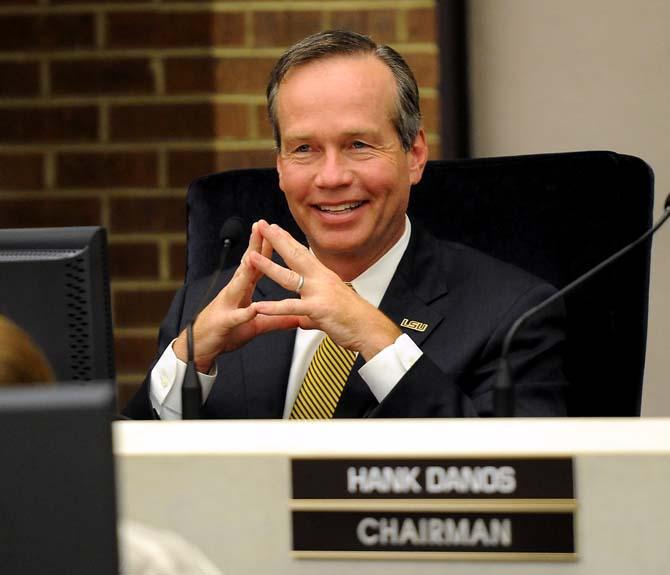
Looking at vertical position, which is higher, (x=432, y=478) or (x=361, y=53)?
(x=361, y=53)

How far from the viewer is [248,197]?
1.88 m

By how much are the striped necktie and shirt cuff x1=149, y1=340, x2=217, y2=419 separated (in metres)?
0.14

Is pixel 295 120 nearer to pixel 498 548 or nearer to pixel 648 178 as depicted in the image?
pixel 648 178

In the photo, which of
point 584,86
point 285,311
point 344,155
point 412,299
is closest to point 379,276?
point 412,299

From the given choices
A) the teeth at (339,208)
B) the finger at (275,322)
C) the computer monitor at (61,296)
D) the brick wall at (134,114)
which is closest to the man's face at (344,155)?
the teeth at (339,208)

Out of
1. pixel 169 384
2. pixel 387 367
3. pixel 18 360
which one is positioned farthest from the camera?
pixel 169 384

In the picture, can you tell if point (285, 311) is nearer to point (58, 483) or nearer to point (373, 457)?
point (373, 457)

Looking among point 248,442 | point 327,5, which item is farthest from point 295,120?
point 248,442

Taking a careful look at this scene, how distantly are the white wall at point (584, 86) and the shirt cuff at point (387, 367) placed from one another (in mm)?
986

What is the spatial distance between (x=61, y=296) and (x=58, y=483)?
2.12 feet

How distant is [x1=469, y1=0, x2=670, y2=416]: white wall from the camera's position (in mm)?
2299

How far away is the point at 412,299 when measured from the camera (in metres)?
1.72

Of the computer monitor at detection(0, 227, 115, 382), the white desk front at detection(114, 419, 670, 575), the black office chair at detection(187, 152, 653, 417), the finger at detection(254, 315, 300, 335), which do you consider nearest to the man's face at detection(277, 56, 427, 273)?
the black office chair at detection(187, 152, 653, 417)

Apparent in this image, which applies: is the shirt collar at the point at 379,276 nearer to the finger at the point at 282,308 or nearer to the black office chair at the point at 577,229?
the black office chair at the point at 577,229
